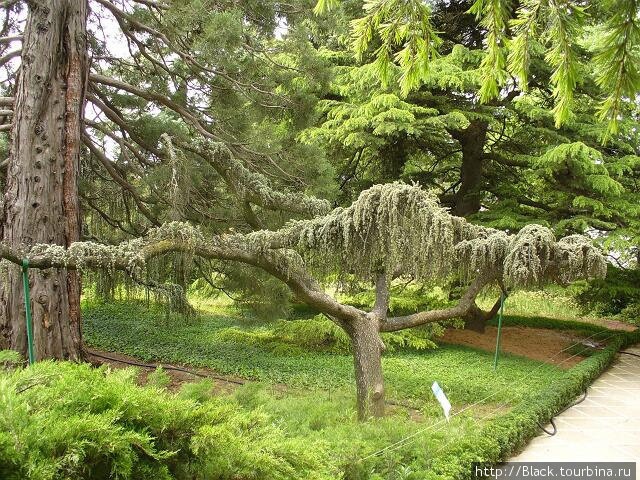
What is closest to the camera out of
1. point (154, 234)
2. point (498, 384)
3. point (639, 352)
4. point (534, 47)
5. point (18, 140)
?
point (154, 234)

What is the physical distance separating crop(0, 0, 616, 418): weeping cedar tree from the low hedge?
1309mm

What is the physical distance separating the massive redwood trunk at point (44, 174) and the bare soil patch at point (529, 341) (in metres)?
8.75

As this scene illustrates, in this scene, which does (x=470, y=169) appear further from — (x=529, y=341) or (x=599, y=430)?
(x=599, y=430)

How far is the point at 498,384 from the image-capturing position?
7.81 meters

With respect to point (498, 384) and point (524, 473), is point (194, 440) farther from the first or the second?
point (498, 384)

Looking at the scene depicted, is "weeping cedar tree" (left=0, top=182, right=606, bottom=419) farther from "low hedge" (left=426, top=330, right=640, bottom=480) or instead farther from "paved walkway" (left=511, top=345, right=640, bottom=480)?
"paved walkway" (left=511, top=345, right=640, bottom=480)

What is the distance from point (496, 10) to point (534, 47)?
7.37 metres

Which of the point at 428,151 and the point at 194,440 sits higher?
the point at 428,151

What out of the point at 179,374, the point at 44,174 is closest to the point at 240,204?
the point at 44,174

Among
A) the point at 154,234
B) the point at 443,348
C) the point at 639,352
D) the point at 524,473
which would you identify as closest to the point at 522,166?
the point at 443,348

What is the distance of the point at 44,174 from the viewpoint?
16.4ft

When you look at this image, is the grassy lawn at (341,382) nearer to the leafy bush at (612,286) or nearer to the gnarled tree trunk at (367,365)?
the gnarled tree trunk at (367,365)

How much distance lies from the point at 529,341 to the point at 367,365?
795 centimetres

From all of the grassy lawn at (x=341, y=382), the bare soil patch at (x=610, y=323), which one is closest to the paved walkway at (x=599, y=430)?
the grassy lawn at (x=341, y=382)
